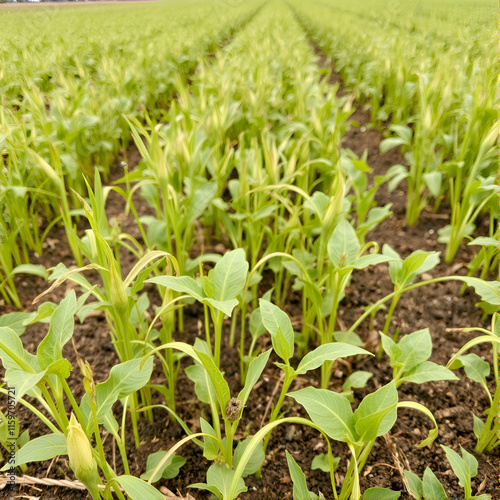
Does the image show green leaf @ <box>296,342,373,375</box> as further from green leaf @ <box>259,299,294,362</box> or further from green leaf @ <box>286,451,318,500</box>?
green leaf @ <box>286,451,318,500</box>

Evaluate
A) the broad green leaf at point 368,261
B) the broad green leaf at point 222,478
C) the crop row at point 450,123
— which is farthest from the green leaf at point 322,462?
the crop row at point 450,123

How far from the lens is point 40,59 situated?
1.61 metres

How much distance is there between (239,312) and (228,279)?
65 centimetres

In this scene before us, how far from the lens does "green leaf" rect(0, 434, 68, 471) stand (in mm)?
575

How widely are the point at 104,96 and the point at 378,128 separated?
2.21 meters

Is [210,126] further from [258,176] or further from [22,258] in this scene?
[22,258]

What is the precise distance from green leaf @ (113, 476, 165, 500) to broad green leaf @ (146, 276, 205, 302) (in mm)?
301

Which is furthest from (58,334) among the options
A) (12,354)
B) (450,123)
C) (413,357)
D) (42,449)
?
(450,123)

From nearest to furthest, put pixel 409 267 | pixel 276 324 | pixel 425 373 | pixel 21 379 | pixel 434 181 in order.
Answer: pixel 21 379
pixel 276 324
pixel 425 373
pixel 409 267
pixel 434 181

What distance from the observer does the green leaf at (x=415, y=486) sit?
711 millimetres

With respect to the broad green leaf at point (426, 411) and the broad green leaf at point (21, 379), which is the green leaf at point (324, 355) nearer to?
the broad green leaf at point (426, 411)

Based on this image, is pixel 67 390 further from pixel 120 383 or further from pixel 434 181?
pixel 434 181

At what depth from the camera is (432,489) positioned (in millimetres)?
701

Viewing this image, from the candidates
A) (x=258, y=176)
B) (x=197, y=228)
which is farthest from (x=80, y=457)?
(x=197, y=228)
